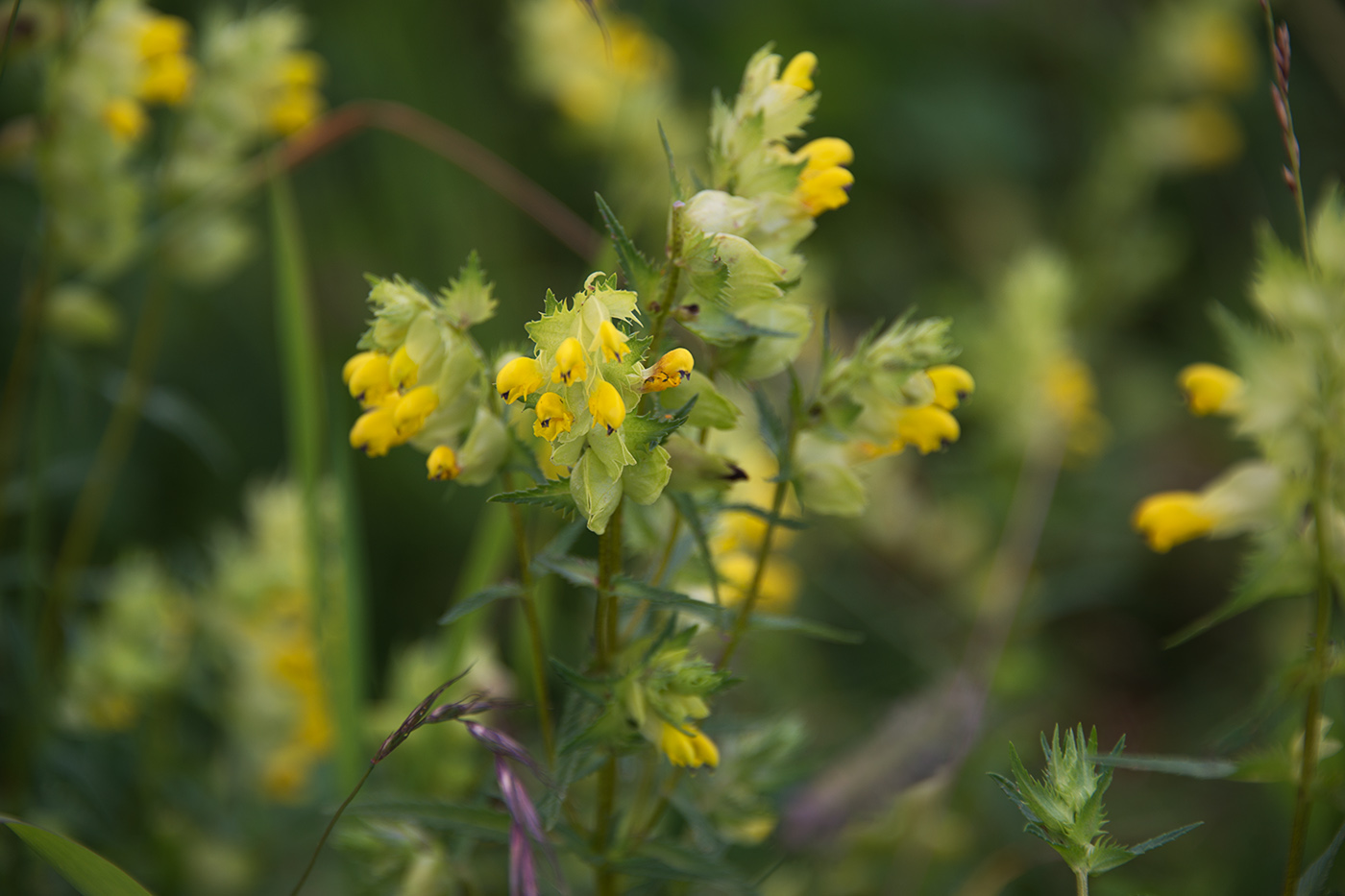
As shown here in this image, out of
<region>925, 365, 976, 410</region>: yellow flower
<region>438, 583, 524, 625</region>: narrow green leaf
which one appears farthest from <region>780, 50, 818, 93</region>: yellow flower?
<region>438, 583, 524, 625</region>: narrow green leaf

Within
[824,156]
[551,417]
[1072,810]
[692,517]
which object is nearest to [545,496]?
[551,417]

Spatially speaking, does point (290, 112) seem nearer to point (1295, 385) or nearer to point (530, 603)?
point (530, 603)

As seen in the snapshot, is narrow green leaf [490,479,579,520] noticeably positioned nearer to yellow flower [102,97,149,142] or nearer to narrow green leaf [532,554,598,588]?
narrow green leaf [532,554,598,588]

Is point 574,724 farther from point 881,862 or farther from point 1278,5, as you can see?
point 1278,5

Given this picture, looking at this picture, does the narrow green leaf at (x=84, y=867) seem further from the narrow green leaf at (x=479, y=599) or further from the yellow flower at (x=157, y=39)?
the yellow flower at (x=157, y=39)

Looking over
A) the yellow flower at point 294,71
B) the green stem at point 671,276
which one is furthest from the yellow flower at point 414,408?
the yellow flower at point 294,71
